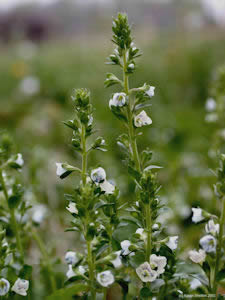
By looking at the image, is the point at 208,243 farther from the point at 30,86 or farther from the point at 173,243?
the point at 30,86

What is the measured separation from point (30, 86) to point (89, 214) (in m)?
6.27

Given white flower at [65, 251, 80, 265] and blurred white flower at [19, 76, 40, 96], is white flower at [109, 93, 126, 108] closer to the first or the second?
white flower at [65, 251, 80, 265]

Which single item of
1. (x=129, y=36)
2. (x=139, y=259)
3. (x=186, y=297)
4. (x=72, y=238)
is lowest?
(x=72, y=238)

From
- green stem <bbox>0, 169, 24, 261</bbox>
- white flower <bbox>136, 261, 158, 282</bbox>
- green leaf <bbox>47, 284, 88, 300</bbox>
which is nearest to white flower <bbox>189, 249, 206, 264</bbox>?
white flower <bbox>136, 261, 158, 282</bbox>

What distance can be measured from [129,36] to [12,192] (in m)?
0.75

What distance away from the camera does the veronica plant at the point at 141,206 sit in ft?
4.07

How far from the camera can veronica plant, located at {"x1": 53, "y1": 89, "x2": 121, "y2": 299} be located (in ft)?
3.99

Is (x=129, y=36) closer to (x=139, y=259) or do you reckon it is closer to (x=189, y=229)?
(x=139, y=259)

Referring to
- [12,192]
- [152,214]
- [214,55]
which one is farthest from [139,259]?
[214,55]

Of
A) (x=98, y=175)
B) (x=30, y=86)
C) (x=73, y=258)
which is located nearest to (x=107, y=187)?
(x=98, y=175)

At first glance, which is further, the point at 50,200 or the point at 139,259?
the point at 50,200

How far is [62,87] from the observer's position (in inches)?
279

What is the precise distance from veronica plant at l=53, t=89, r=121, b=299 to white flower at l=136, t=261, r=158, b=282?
85mm

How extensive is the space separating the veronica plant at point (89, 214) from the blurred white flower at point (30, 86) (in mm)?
5829
